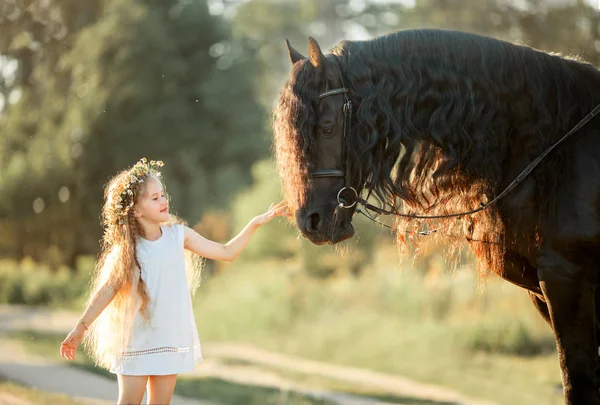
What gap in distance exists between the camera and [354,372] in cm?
914

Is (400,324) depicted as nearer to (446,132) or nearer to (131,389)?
(131,389)

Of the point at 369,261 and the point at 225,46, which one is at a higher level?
the point at 225,46

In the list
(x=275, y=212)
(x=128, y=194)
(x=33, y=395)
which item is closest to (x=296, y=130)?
(x=275, y=212)

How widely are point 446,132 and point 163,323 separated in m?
1.56

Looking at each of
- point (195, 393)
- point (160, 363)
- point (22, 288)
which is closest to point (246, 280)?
point (195, 393)

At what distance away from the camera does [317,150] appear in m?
3.24

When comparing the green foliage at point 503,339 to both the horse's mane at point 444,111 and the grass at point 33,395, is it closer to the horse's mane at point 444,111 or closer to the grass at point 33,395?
the grass at point 33,395

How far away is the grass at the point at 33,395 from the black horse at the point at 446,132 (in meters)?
3.85

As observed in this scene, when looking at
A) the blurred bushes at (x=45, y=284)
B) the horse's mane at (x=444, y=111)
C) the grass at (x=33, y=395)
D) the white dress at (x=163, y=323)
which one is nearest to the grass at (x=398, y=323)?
the grass at (x=33, y=395)

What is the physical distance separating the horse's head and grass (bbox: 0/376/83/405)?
3.78m

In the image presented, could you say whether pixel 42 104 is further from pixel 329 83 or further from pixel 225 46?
pixel 329 83

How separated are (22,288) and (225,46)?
7151 millimetres

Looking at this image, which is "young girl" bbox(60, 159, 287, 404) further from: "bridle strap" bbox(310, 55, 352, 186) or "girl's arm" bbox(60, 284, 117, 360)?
"bridle strap" bbox(310, 55, 352, 186)

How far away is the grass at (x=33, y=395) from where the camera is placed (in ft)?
20.2
